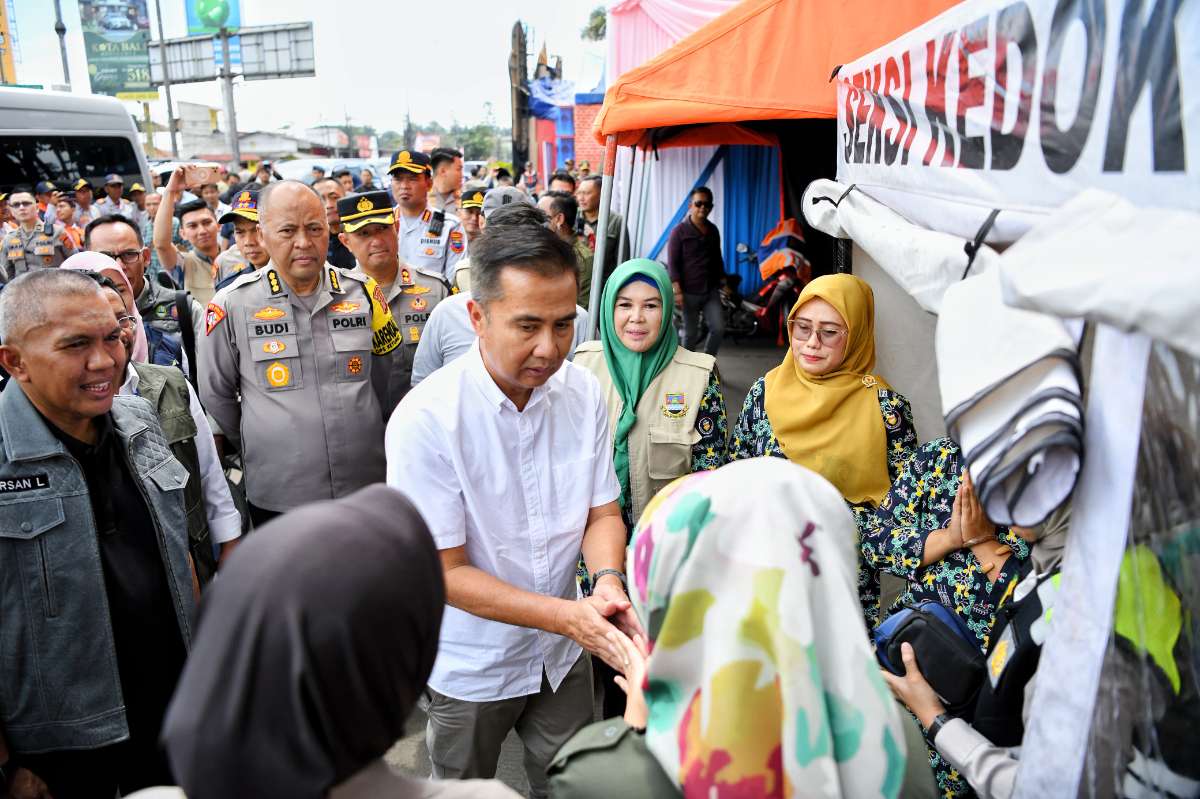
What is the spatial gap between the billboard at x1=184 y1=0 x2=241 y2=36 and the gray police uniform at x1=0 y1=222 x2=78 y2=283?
95.9ft

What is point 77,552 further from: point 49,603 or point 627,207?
point 627,207

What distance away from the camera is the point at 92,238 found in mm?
3668

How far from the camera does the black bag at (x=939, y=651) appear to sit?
152 centimetres

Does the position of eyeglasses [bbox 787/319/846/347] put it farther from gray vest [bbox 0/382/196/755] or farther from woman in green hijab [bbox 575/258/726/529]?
A: gray vest [bbox 0/382/196/755]

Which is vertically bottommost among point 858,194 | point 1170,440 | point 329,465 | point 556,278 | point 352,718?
point 329,465

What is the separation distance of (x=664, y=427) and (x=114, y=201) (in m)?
9.29

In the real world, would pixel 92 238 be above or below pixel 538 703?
above

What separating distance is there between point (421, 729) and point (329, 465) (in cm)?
114

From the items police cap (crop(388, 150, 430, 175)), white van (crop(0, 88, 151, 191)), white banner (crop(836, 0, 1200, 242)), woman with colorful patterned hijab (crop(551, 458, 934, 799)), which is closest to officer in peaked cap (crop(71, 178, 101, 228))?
white van (crop(0, 88, 151, 191))

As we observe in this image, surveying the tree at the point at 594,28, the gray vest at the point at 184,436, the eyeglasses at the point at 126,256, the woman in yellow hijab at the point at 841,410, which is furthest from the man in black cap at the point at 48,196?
the tree at the point at 594,28

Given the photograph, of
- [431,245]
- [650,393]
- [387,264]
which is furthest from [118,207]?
[650,393]

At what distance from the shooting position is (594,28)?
47.1 meters

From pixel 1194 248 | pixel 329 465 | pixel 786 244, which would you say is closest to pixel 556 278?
pixel 1194 248

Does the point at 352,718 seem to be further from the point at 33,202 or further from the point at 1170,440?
the point at 33,202
